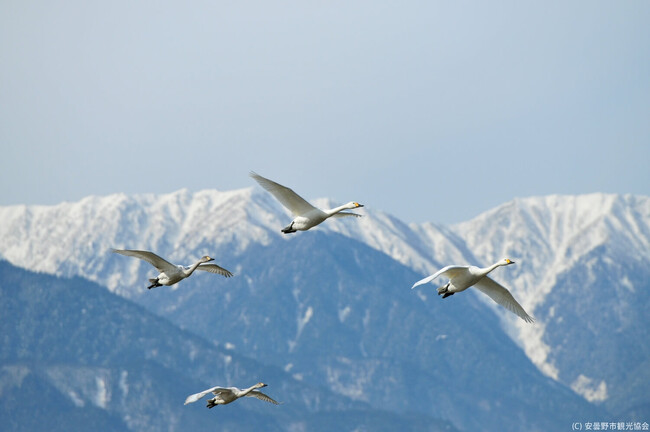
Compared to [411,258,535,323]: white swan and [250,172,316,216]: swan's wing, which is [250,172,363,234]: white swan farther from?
[411,258,535,323]: white swan

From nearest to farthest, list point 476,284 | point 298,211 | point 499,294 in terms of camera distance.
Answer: point 499,294
point 476,284
point 298,211

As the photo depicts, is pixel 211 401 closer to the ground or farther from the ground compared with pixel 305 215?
closer to the ground

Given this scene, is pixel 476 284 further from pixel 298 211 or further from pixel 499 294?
pixel 298 211

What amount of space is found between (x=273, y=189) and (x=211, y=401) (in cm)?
1664

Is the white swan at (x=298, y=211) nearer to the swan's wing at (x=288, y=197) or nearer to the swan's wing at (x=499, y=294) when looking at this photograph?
the swan's wing at (x=288, y=197)

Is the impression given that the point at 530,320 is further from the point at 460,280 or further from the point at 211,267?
the point at 211,267

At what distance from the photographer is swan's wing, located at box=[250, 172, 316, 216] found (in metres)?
80.2

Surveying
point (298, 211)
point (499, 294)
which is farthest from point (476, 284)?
point (298, 211)

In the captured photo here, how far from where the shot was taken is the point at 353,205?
89688 millimetres

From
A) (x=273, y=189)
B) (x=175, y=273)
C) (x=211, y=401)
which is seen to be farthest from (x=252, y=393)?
(x=273, y=189)

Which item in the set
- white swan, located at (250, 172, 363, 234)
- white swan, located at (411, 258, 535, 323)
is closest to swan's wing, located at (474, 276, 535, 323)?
white swan, located at (411, 258, 535, 323)

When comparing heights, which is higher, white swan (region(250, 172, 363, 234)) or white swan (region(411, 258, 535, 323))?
white swan (region(250, 172, 363, 234))

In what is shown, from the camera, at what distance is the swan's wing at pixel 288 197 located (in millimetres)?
80188

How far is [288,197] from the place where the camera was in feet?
Result: 275
